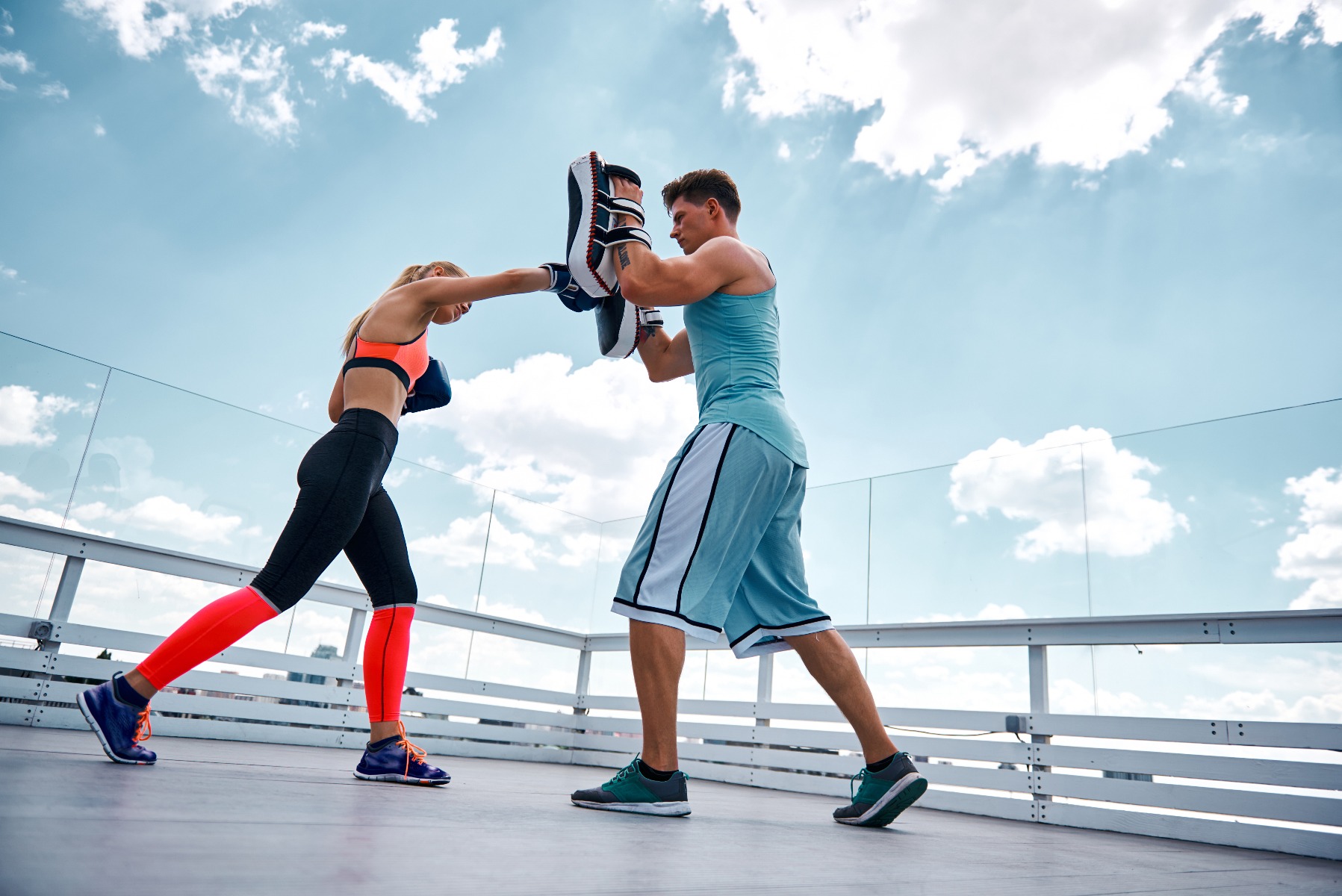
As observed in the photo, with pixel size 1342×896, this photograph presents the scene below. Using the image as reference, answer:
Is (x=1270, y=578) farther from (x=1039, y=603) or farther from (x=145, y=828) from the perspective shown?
(x=145, y=828)

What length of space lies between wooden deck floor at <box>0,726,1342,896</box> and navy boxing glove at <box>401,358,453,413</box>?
3.69 feet

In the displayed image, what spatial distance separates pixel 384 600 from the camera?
7.54 ft

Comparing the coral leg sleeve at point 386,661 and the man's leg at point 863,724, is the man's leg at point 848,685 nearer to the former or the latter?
the man's leg at point 863,724

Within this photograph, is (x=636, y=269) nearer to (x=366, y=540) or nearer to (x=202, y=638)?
(x=366, y=540)

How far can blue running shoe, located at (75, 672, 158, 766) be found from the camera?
1683 mm

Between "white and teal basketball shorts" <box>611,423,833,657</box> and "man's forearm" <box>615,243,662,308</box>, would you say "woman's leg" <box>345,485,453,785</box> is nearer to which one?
"white and teal basketball shorts" <box>611,423,833,657</box>

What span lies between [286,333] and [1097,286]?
10.9m

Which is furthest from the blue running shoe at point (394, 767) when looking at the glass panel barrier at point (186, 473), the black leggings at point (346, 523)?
the glass panel barrier at point (186, 473)

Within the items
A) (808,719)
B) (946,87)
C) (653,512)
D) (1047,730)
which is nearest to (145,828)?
(653,512)

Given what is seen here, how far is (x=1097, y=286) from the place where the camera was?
998 cm

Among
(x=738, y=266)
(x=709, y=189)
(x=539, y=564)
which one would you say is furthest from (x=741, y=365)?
(x=539, y=564)

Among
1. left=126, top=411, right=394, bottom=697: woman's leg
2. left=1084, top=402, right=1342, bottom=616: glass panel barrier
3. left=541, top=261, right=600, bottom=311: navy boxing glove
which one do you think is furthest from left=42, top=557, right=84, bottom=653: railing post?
left=1084, top=402, right=1342, bottom=616: glass panel barrier

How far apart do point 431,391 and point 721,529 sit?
121 centimetres

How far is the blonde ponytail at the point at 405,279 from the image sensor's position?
8.24ft
